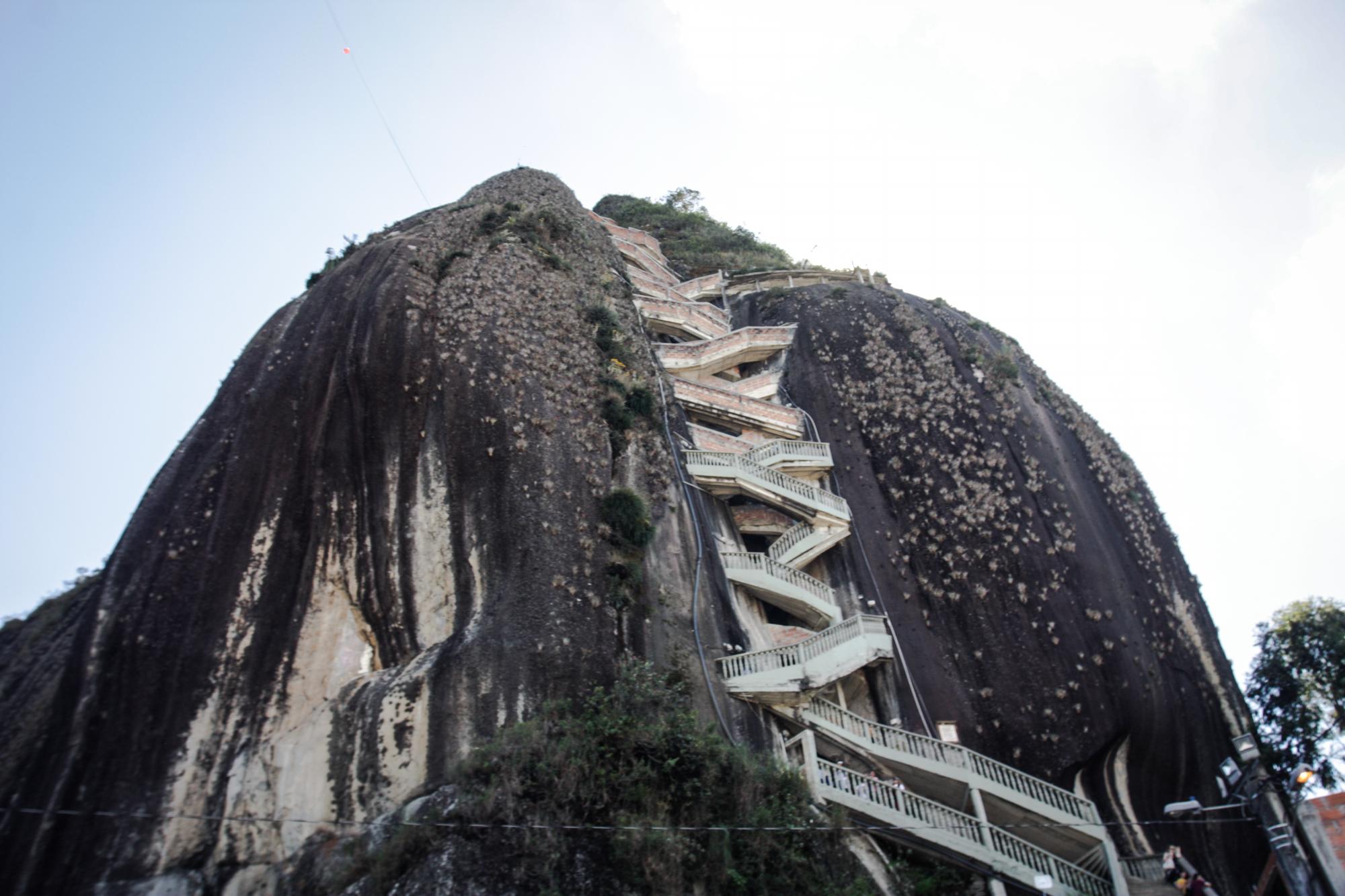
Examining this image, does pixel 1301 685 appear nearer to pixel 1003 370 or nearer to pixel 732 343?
pixel 1003 370

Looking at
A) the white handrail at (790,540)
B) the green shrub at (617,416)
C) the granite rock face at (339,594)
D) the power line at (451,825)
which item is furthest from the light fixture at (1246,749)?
the green shrub at (617,416)

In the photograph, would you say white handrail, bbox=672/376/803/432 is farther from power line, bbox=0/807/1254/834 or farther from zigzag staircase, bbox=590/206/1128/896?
power line, bbox=0/807/1254/834

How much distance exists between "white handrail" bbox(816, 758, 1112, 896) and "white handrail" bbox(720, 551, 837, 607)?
618 cm

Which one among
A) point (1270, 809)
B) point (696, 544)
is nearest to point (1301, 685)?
point (1270, 809)

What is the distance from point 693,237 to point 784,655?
37.2 metres

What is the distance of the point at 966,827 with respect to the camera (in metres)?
16.7

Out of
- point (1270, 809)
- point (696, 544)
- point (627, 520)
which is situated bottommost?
point (1270, 809)

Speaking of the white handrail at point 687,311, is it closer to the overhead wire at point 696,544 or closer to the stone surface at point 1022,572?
the overhead wire at point 696,544

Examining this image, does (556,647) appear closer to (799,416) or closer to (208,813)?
(208,813)

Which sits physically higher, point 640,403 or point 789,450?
point 640,403

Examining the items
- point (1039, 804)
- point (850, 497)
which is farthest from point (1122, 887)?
point (850, 497)

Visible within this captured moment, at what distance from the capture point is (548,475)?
65.8 ft

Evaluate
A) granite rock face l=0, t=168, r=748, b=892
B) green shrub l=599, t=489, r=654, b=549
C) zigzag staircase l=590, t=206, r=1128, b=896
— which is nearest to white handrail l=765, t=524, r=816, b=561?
zigzag staircase l=590, t=206, r=1128, b=896

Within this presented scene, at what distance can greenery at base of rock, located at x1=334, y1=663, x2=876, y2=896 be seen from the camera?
12828 mm
